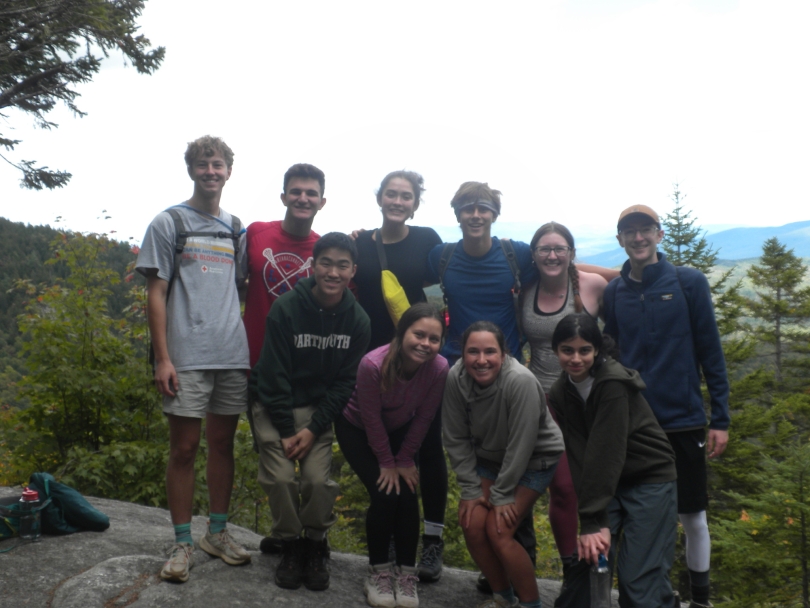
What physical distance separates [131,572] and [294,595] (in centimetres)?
110

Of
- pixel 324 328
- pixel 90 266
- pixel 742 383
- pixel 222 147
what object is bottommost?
pixel 742 383

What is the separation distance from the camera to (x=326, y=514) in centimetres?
418

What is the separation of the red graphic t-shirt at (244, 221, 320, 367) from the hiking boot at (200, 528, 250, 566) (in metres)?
1.22

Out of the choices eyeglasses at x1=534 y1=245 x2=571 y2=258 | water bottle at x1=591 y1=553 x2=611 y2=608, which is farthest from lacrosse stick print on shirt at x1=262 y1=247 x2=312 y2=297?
water bottle at x1=591 y1=553 x2=611 y2=608

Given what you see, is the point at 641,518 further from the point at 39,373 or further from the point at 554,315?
the point at 39,373

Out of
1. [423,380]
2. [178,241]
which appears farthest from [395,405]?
[178,241]

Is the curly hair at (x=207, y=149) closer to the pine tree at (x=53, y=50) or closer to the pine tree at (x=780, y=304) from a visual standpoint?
the pine tree at (x=53, y=50)

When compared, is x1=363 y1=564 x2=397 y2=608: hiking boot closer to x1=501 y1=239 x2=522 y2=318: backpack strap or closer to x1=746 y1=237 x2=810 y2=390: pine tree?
x1=501 y1=239 x2=522 y2=318: backpack strap

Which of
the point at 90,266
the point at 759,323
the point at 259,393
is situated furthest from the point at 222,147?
the point at 759,323

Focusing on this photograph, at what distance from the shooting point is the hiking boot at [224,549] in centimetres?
429

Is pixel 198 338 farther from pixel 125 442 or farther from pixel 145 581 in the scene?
pixel 125 442

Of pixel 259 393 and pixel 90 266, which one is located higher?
pixel 90 266

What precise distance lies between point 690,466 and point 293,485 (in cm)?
261

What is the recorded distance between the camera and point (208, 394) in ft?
13.8
